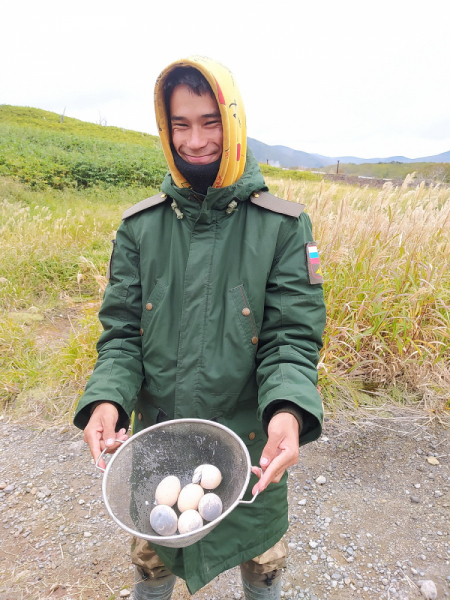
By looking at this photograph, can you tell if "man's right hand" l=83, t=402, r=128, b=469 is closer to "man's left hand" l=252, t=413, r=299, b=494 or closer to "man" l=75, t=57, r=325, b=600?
"man" l=75, t=57, r=325, b=600

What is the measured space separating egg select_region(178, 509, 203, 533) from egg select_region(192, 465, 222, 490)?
0.09m

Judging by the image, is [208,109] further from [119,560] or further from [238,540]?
[119,560]

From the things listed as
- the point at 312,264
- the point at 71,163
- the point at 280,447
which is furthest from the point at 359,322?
the point at 71,163

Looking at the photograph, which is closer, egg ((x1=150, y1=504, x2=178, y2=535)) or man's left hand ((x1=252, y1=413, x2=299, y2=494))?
man's left hand ((x1=252, y1=413, x2=299, y2=494))

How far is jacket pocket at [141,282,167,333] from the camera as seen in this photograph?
1.26 metres

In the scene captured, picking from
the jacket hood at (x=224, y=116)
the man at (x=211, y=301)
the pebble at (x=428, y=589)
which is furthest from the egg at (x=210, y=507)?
the pebble at (x=428, y=589)

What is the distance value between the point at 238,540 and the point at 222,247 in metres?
0.94

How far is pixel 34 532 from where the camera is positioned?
6.39ft

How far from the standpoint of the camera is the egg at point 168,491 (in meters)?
1.18

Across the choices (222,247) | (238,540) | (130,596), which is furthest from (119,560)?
(222,247)

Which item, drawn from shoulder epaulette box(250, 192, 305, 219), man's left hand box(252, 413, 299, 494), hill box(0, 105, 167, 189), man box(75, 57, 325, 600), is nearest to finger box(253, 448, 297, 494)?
man's left hand box(252, 413, 299, 494)

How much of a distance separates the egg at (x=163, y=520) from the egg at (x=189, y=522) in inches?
0.8

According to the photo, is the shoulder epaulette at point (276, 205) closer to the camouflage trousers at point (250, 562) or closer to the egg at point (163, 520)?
the egg at point (163, 520)

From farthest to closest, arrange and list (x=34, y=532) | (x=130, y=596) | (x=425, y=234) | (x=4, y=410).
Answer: (x=425, y=234) → (x=4, y=410) → (x=34, y=532) → (x=130, y=596)
